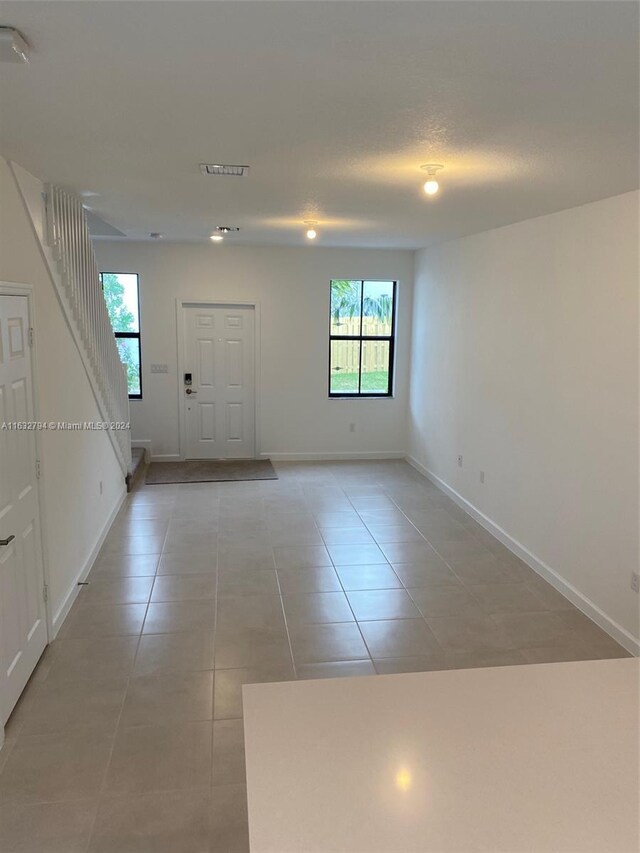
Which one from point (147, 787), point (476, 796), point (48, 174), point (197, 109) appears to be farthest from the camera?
point (48, 174)

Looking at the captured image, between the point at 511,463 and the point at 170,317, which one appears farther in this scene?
the point at 170,317

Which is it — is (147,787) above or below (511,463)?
below

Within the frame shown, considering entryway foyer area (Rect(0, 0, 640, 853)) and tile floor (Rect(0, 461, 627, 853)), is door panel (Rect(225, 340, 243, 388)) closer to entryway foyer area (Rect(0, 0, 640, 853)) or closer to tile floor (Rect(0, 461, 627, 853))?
entryway foyer area (Rect(0, 0, 640, 853))

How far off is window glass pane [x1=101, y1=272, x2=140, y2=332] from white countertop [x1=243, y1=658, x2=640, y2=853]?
20.7ft

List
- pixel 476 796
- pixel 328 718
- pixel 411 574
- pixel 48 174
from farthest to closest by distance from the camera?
1. pixel 411 574
2. pixel 48 174
3. pixel 328 718
4. pixel 476 796

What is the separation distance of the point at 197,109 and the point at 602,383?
2.78 meters

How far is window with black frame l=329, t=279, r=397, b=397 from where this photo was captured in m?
7.56

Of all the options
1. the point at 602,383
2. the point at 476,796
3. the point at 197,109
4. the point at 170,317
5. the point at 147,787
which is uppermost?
the point at 197,109

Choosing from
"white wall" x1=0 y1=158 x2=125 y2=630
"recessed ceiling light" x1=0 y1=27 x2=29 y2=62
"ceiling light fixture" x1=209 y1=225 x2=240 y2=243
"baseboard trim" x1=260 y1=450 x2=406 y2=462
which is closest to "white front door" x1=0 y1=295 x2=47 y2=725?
"white wall" x1=0 y1=158 x2=125 y2=630

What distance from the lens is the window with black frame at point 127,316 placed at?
711 centimetres

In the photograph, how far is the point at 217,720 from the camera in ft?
9.36

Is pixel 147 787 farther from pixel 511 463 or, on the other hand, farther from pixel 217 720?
pixel 511 463

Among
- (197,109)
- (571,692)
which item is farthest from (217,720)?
(197,109)

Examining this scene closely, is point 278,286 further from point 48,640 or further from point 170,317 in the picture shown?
point 48,640
